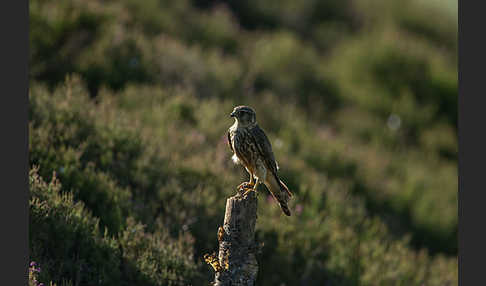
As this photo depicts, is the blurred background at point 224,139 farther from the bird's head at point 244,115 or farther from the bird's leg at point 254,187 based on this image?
the bird's head at point 244,115

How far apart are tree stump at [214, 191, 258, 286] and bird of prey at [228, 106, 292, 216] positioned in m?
0.25

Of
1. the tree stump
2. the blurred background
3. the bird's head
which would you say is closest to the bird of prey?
the bird's head

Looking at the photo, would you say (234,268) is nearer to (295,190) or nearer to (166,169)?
(166,169)

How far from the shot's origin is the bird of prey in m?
4.52

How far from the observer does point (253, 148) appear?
4.53m

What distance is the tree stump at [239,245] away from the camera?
165 inches

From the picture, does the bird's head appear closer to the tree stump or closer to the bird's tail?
the bird's tail

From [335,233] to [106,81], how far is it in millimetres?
4745

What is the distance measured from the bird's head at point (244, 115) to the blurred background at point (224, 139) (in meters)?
1.71

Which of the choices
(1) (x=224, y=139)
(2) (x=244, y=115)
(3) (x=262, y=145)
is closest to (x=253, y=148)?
(3) (x=262, y=145)

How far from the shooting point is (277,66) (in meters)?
13.7

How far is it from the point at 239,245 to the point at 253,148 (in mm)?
780

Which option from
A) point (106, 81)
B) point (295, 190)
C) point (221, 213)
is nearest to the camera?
point (221, 213)

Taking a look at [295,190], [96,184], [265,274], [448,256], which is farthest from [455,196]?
[96,184]
